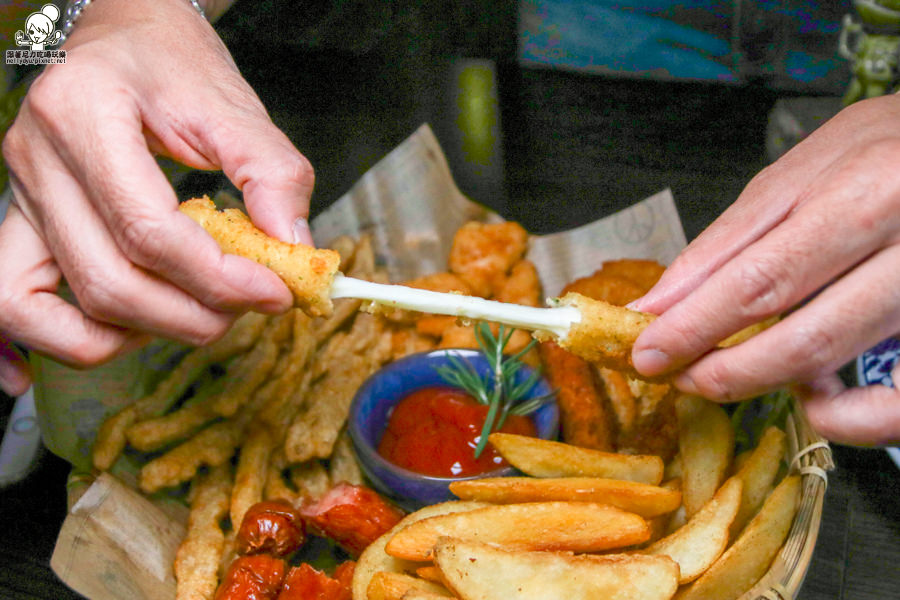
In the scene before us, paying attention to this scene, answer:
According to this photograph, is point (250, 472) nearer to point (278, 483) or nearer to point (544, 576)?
point (278, 483)

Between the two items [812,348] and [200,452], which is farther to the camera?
[200,452]

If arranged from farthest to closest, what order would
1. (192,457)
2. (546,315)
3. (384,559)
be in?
(192,457) < (384,559) < (546,315)

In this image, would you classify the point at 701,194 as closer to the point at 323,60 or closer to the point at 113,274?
the point at 323,60

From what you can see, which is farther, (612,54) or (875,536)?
(612,54)

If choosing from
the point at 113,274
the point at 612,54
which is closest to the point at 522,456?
the point at 113,274

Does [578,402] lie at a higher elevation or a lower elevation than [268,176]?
lower

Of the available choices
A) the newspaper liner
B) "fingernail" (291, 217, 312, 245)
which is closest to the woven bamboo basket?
the newspaper liner

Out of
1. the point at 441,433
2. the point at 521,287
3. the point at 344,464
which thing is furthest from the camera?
the point at 521,287

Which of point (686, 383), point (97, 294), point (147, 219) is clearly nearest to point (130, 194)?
point (147, 219)
